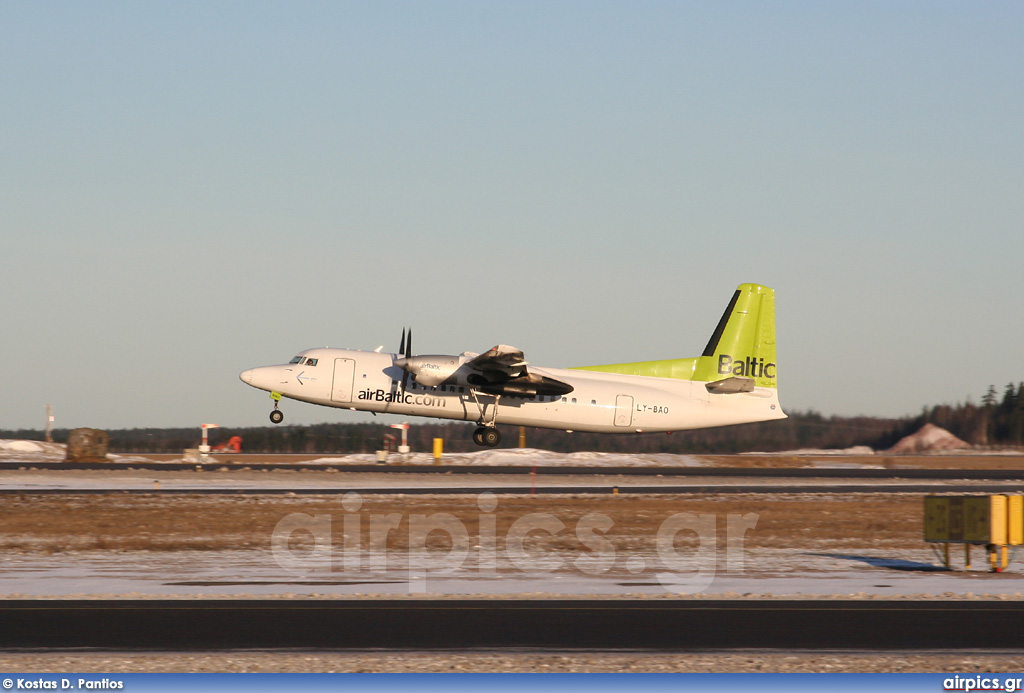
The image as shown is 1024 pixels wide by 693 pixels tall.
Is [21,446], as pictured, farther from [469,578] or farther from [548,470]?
[469,578]

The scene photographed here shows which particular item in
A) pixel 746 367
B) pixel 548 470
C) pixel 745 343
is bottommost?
pixel 548 470

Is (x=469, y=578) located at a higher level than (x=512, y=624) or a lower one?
lower

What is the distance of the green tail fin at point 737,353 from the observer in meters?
46.1

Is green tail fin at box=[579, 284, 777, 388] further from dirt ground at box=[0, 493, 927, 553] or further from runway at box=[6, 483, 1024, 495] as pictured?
dirt ground at box=[0, 493, 927, 553]

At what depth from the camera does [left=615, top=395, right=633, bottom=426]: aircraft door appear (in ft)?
145

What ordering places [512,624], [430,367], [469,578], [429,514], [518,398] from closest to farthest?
[512,624] → [469,578] → [429,514] → [430,367] → [518,398]

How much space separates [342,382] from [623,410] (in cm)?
1136

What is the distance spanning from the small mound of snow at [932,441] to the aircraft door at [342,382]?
1155 inches

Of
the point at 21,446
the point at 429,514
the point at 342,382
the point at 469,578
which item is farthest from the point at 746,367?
the point at 21,446

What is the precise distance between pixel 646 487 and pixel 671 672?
25289 millimetres

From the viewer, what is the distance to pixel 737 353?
154 feet

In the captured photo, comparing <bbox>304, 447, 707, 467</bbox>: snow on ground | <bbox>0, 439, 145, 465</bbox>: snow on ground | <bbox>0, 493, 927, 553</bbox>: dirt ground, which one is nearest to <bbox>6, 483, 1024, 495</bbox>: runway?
<bbox>0, 493, 927, 553</bbox>: dirt ground

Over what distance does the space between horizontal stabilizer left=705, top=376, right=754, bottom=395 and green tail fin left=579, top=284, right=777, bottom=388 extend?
0.72 m

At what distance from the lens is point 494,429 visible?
43906 millimetres
